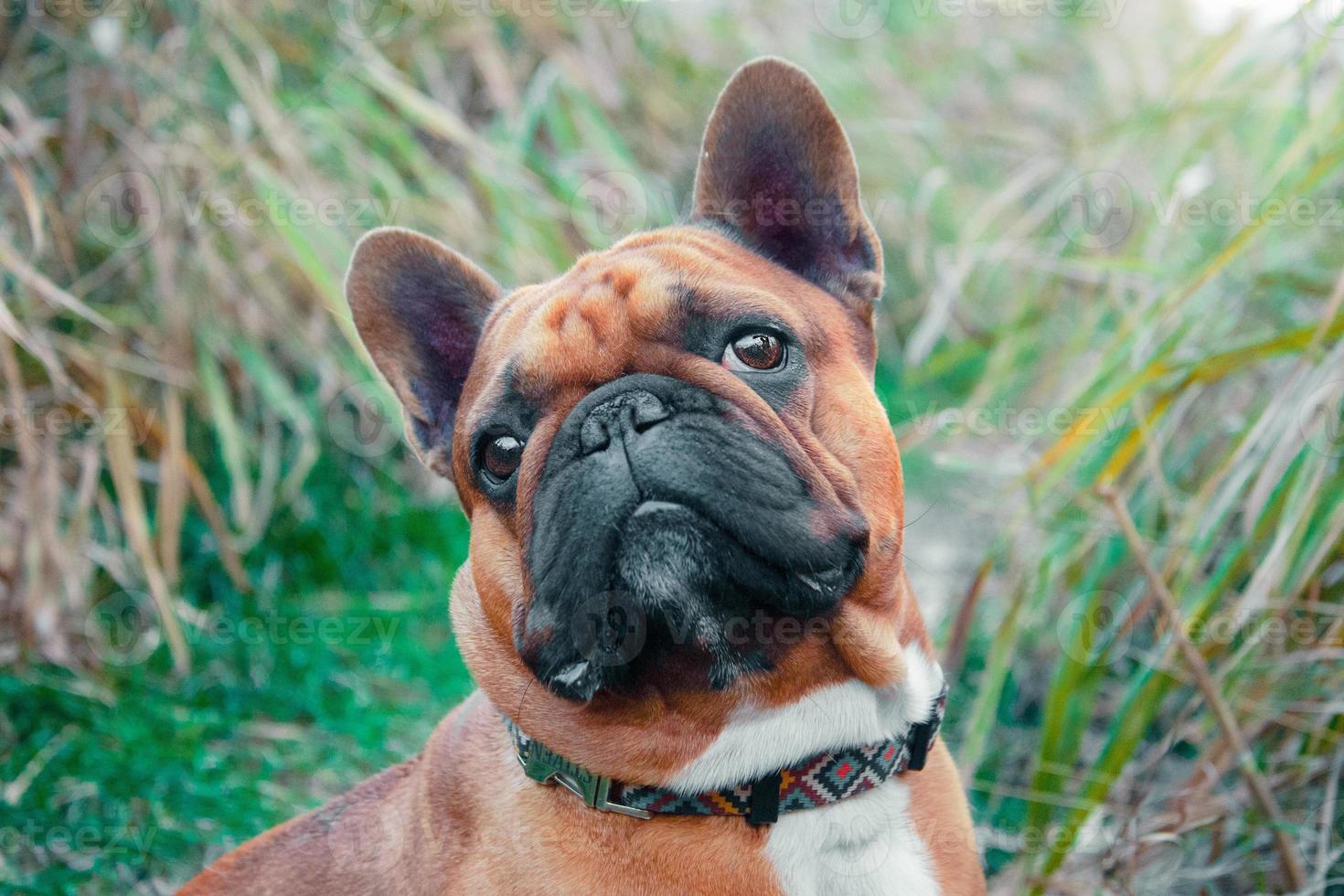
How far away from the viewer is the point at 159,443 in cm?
460

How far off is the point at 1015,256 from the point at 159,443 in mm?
3651

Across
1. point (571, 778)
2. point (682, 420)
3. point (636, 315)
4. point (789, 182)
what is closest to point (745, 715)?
point (571, 778)

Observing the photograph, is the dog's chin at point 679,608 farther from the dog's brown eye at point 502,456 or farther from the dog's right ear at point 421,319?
the dog's right ear at point 421,319

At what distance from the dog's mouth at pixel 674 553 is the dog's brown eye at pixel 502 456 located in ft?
0.82

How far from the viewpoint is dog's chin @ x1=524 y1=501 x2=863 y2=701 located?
1.92m

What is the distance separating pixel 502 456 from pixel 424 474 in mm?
3646

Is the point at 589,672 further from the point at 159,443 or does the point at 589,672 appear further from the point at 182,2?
the point at 182,2

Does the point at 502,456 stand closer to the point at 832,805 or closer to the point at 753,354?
the point at 753,354

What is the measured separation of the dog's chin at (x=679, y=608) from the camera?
6.30 feet

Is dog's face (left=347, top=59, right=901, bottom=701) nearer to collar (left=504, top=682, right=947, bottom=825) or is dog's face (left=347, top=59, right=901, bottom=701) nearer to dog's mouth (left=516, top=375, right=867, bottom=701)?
dog's mouth (left=516, top=375, right=867, bottom=701)

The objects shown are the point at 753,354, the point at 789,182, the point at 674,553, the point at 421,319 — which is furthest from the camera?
the point at 421,319

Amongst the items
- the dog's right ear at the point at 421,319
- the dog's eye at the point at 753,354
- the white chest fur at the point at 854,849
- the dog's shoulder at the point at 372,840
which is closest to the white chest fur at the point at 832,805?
the white chest fur at the point at 854,849

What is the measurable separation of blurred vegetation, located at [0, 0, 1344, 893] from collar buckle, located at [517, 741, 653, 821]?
52.3 inches

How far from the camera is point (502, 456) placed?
7.39 ft
